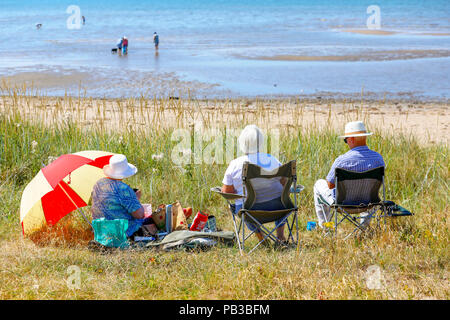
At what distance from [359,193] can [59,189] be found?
2.95m

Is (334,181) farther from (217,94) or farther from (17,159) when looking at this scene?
(217,94)

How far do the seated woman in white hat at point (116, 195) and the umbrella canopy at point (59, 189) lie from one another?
0.31 metres

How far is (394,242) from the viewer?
460 cm

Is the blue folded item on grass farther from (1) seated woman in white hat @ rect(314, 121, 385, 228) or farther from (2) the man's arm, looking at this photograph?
(1) seated woman in white hat @ rect(314, 121, 385, 228)

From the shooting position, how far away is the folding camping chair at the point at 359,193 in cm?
479

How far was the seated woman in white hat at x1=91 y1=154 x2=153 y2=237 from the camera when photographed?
16.0 ft

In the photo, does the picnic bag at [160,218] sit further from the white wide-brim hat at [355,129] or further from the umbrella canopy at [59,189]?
the white wide-brim hat at [355,129]

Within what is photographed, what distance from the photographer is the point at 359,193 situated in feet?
16.1

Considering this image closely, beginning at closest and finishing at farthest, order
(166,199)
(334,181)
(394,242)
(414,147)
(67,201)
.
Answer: (394,242)
(334,181)
(67,201)
(166,199)
(414,147)

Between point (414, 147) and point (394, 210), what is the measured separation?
284 cm

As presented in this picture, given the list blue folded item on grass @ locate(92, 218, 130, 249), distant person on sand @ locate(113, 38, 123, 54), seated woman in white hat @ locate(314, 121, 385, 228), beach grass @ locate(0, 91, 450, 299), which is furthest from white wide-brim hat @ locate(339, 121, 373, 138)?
distant person on sand @ locate(113, 38, 123, 54)

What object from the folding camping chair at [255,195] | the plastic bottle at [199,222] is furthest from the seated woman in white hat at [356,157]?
the plastic bottle at [199,222]
